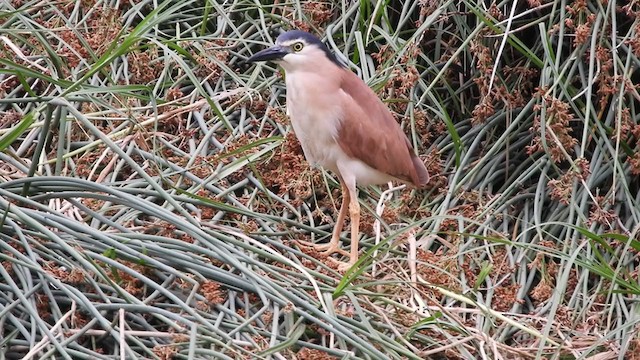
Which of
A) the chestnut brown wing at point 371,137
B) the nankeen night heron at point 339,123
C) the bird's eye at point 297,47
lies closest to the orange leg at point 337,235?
the nankeen night heron at point 339,123

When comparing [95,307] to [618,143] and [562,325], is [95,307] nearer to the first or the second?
[562,325]

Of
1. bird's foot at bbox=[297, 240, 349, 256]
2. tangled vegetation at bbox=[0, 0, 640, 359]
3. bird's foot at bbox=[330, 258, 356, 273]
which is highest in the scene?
tangled vegetation at bbox=[0, 0, 640, 359]

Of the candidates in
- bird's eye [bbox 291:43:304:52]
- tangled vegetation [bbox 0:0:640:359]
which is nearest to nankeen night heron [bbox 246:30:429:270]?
bird's eye [bbox 291:43:304:52]

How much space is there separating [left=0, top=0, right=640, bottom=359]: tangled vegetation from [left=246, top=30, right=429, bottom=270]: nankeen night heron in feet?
0.50

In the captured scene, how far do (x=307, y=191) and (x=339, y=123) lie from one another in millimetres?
277

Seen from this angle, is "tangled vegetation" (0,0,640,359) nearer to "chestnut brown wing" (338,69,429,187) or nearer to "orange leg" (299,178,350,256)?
"orange leg" (299,178,350,256)

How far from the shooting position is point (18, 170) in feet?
12.5

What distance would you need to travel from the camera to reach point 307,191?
13.7 ft

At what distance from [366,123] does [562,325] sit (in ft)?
3.32

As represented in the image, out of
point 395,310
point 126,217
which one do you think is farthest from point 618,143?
point 126,217

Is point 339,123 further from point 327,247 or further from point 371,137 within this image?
point 327,247

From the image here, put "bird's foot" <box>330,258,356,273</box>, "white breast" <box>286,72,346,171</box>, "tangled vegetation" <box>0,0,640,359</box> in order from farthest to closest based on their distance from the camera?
"white breast" <box>286,72,346,171</box> < "bird's foot" <box>330,258,356,273</box> < "tangled vegetation" <box>0,0,640,359</box>

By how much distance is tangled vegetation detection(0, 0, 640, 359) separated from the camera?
127 inches

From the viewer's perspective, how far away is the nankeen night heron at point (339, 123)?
4066 mm
